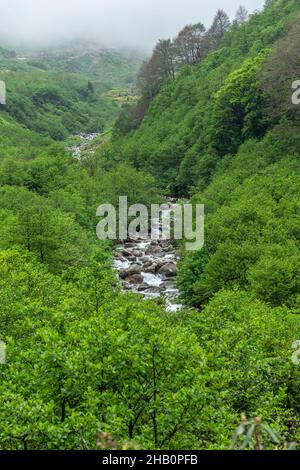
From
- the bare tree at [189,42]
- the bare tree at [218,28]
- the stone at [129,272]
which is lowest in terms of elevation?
the stone at [129,272]

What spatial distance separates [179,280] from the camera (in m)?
53.3

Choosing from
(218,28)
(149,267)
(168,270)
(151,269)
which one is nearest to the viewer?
(168,270)

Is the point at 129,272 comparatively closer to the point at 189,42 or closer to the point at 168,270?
the point at 168,270

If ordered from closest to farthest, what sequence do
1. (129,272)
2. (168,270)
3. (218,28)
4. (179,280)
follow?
1. (179,280)
2. (129,272)
3. (168,270)
4. (218,28)

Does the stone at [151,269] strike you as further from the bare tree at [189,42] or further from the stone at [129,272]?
the bare tree at [189,42]

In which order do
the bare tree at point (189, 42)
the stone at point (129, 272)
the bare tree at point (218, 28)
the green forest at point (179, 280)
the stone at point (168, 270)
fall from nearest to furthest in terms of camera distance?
1. the green forest at point (179, 280)
2. the stone at point (129, 272)
3. the stone at point (168, 270)
4. the bare tree at point (189, 42)
5. the bare tree at point (218, 28)

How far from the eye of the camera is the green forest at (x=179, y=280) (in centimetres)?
1734

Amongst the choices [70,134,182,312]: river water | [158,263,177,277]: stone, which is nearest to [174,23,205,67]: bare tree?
[70,134,182,312]: river water

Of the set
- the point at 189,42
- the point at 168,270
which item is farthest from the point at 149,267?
the point at 189,42

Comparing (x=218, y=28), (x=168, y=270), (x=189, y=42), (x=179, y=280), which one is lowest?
(x=179, y=280)

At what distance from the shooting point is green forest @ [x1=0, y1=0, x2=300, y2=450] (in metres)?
17.3

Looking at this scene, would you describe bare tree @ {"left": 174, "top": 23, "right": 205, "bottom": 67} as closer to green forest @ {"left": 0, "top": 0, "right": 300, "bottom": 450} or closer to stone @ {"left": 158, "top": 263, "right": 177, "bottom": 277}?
green forest @ {"left": 0, "top": 0, "right": 300, "bottom": 450}

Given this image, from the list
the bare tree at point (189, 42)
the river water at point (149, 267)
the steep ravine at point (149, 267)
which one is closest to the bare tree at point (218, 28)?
the bare tree at point (189, 42)
